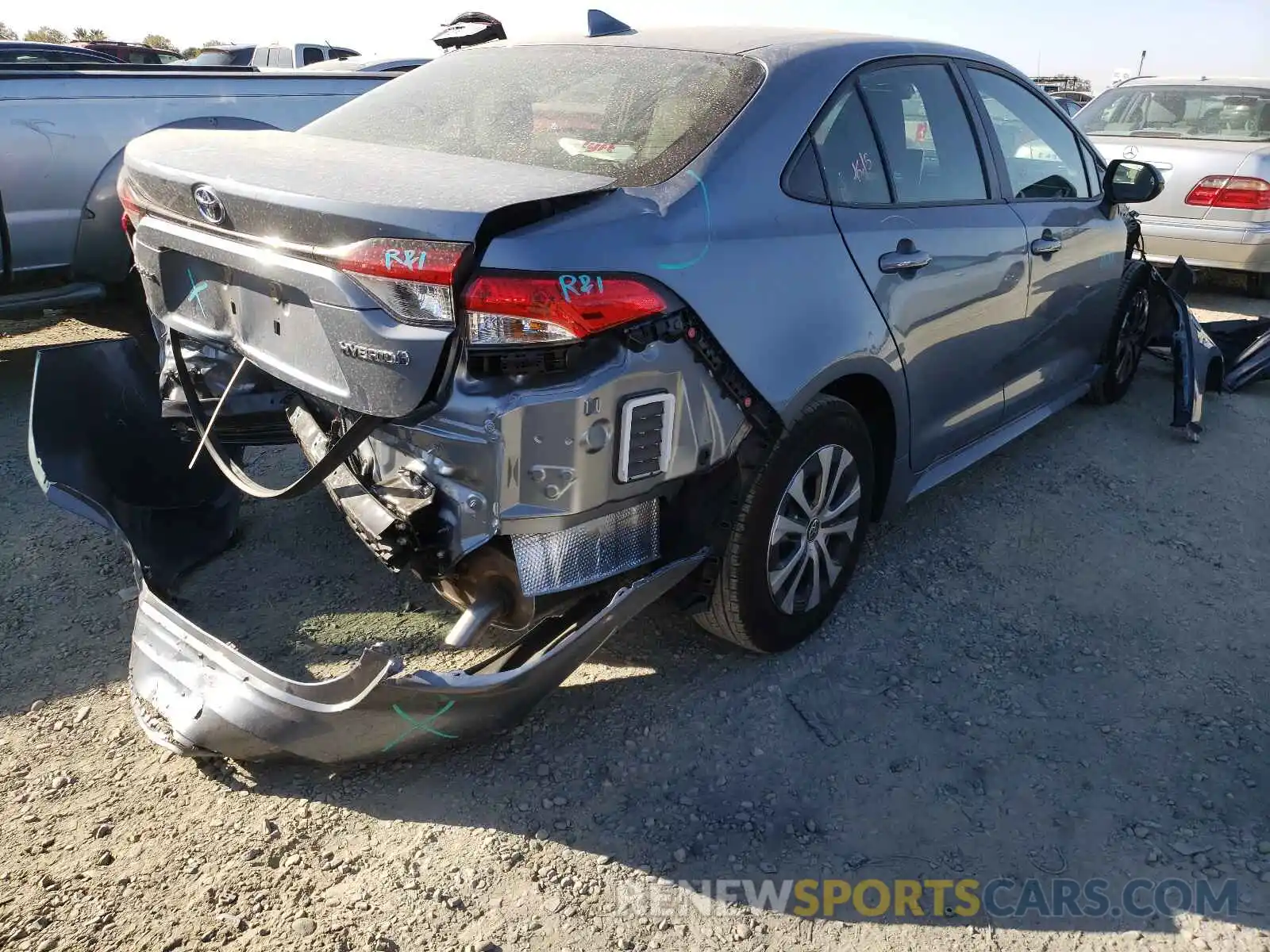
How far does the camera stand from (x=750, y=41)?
2.87 metres

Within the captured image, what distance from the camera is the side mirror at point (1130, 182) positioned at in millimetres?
4324

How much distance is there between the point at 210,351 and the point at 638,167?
1424 mm

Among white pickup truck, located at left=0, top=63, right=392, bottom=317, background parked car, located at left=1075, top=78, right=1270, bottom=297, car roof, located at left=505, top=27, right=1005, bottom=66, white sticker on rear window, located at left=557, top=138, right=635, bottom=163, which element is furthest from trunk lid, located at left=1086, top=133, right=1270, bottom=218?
white pickup truck, located at left=0, top=63, right=392, bottom=317

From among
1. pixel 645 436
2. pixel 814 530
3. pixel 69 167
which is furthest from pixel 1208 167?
pixel 69 167

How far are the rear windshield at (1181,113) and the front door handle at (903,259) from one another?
5.82m

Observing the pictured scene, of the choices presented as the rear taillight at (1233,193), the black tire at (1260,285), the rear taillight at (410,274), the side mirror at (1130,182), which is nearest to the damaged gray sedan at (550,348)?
the rear taillight at (410,274)

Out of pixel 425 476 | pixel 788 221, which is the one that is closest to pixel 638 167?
pixel 788 221

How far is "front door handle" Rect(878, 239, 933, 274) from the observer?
9.52ft

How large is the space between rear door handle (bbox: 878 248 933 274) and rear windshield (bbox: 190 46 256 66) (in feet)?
31.8

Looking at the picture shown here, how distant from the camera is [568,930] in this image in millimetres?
2105

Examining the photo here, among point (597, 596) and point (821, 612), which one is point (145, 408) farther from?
point (821, 612)

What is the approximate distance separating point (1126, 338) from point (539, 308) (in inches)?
166

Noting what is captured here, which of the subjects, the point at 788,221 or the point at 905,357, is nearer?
the point at 788,221

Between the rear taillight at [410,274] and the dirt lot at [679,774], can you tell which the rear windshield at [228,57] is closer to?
the dirt lot at [679,774]
